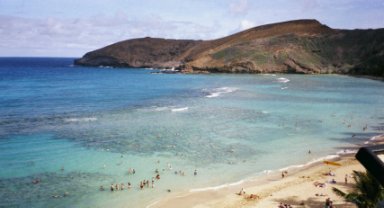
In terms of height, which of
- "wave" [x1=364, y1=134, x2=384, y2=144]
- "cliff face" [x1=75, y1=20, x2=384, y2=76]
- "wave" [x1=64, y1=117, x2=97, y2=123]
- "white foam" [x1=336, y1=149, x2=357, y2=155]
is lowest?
A: "white foam" [x1=336, y1=149, x2=357, y2=155]

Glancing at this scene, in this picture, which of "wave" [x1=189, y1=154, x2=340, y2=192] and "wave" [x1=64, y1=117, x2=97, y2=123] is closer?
"wave" [x1=189, y1=154, x2=340, y2=192]

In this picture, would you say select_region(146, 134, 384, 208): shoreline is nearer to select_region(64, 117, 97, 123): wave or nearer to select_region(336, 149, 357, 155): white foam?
select_region(336, 149, 357, 155): white foam

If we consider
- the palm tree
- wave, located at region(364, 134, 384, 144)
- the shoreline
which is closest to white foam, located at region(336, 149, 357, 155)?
the shoreline

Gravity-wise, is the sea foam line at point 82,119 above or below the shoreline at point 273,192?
above

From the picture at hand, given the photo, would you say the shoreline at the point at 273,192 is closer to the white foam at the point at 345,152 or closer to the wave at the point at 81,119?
the white foam at the point at 345,152

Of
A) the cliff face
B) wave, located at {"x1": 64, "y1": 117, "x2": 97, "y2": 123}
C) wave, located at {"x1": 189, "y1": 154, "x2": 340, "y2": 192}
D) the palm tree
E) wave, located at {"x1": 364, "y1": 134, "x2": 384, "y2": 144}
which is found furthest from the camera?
the cliff face

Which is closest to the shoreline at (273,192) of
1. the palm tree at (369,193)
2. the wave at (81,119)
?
the palm tree at (369,193)

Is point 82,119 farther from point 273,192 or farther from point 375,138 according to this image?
point 375,138

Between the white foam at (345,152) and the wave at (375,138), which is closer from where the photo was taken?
the white foam at (345,152)
